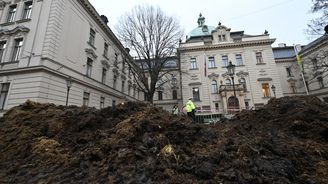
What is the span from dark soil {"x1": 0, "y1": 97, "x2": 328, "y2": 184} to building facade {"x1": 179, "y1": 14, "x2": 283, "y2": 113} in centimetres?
2250

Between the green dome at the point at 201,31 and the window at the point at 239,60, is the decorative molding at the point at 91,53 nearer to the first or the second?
the window at the point at 239,60

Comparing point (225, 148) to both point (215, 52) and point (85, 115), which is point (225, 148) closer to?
point (85, 115)

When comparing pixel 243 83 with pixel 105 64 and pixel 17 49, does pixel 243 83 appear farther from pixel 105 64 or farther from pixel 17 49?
pixel 17 49

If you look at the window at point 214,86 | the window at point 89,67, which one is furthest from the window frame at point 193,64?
the window at point 89,67

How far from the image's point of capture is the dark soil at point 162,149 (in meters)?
2.85

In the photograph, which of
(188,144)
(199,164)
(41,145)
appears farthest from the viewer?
(41,145)

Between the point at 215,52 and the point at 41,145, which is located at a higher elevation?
the point at 215,52

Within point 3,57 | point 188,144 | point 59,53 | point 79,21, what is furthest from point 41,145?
point 79,21

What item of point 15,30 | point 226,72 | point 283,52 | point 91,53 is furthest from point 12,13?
point 283,52

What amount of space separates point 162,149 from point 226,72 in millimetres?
27749

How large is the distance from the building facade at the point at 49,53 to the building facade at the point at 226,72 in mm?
14619

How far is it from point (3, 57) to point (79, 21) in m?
6.52

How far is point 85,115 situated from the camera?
557 centimetres

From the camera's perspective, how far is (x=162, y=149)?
3543 millimetres
